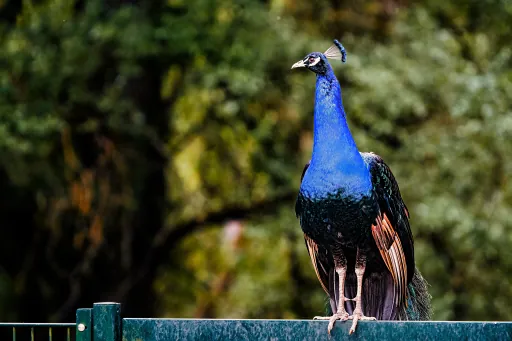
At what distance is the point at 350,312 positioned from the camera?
15.4 feet

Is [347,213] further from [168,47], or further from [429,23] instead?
[429,23]

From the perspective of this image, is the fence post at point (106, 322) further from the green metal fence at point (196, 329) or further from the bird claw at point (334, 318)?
the bird claw at point (334, 318)

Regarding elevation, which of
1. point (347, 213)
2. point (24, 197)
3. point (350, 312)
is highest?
point (24, 197)

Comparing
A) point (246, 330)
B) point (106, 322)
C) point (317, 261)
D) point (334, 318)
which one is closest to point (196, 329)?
point (246, 330)

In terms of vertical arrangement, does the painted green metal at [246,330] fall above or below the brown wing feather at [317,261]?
below

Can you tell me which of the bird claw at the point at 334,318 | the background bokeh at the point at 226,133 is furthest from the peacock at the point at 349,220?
the background bokeh at the point at 226,133

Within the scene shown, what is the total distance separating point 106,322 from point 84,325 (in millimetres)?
112

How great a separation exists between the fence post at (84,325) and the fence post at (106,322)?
3 centimetres

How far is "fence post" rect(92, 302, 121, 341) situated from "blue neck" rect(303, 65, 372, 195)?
4.34 ft

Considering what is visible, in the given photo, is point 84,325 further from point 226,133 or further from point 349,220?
point 226,133

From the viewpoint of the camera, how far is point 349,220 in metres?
4.52

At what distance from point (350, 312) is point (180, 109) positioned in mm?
7565

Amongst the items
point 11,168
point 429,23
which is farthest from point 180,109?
point 429,23

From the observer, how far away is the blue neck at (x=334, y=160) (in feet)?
14.6
